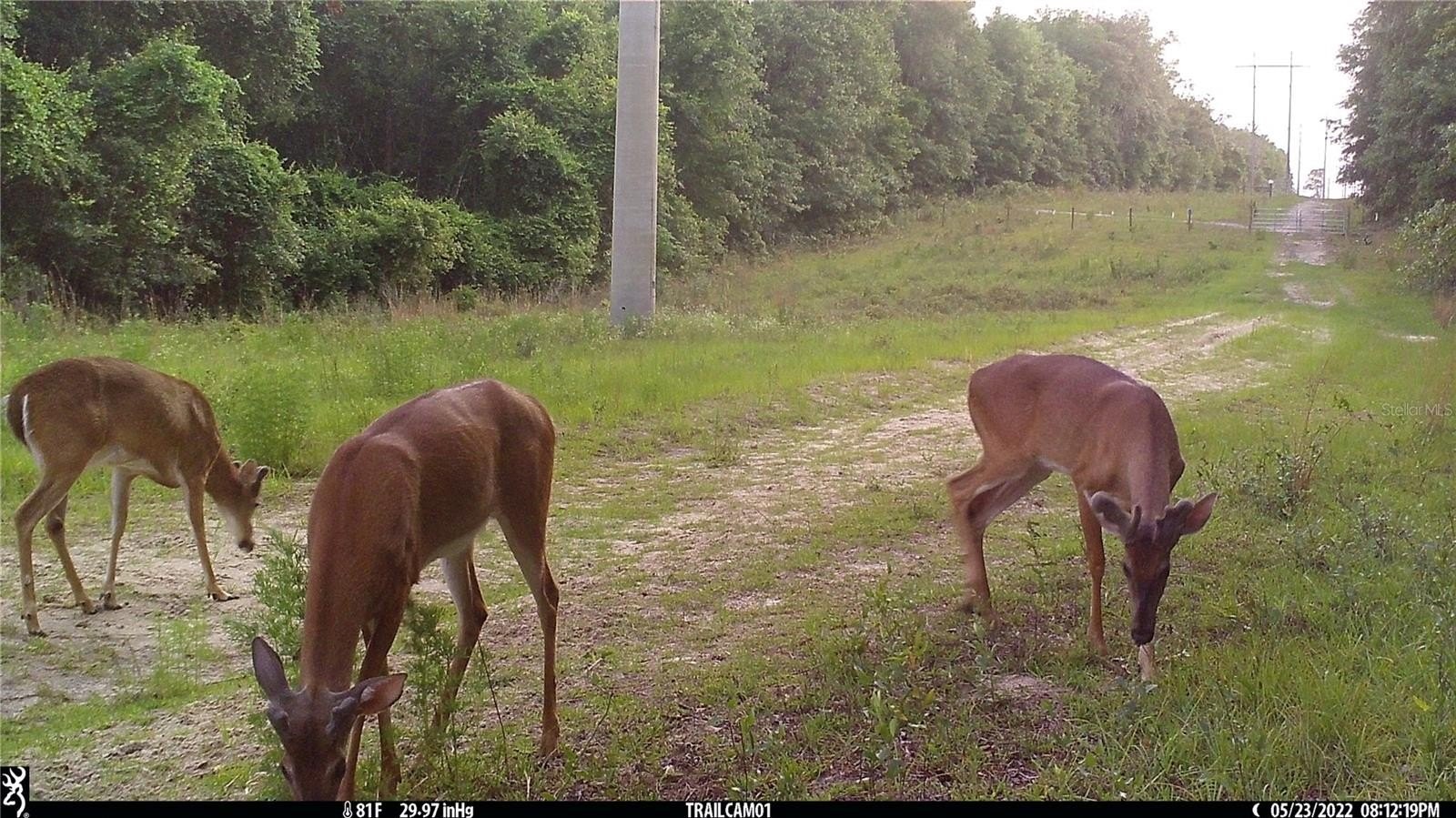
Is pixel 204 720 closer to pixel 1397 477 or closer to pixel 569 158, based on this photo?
pixel 1397 477

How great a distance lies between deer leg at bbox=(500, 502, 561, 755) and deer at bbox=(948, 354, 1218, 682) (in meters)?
1.88

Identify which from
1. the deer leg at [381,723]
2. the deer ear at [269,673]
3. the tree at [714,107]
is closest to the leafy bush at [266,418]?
the deer leg at [381,723]

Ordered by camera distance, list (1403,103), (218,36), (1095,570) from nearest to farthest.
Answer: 1. (1095,570)
2. (218,36)
3. (1403,103)

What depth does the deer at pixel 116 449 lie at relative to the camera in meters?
5.05

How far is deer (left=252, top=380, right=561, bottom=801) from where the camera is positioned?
2.71 metres

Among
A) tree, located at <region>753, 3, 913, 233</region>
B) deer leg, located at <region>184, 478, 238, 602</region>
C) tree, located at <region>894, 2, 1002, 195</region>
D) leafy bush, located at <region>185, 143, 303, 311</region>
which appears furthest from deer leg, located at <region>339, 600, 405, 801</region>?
tree, located at <region>894, 2, 1002, 195</region>

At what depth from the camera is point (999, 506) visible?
5406mm

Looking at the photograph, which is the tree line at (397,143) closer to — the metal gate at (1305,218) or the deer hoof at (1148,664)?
the metal gate at (1305,218)

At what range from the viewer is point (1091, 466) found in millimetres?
4746

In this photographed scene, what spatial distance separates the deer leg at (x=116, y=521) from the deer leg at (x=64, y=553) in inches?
2.7

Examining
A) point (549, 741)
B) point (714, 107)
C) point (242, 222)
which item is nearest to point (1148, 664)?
point (549, 741)

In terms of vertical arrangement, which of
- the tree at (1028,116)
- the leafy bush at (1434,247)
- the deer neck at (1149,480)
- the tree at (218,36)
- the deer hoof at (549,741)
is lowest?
the deer hoof at (549,741)

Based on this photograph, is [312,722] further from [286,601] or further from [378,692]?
[286,601]

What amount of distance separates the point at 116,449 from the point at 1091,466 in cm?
428
